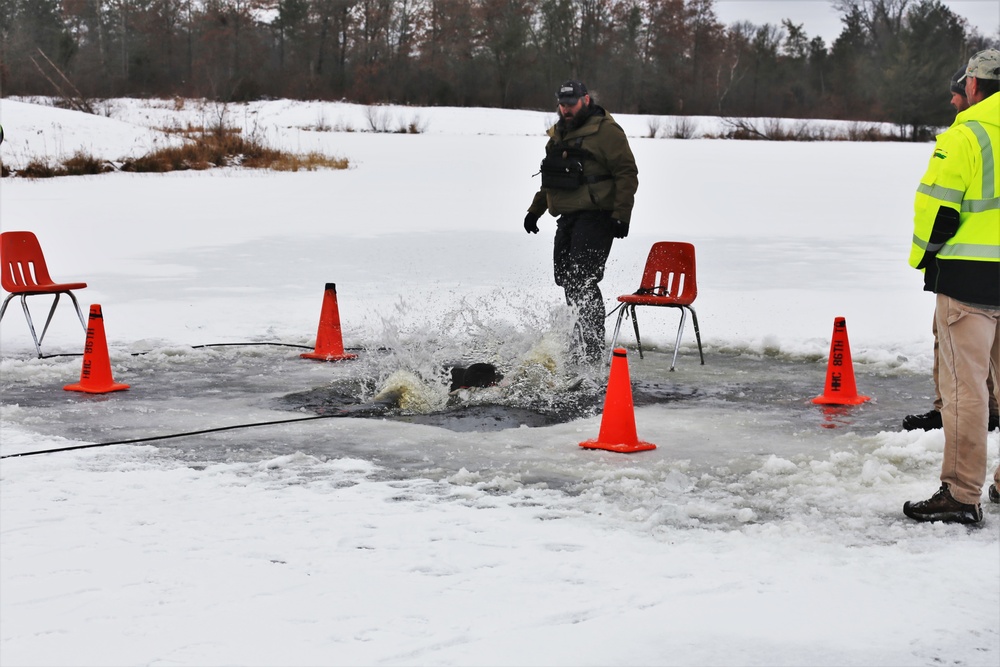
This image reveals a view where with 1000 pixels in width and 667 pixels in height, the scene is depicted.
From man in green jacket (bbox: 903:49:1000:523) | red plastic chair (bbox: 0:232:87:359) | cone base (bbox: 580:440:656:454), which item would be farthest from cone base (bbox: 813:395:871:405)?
red plastic chair (bbox: 0:232:87:359)

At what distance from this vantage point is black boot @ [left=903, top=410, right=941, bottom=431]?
20.6ft

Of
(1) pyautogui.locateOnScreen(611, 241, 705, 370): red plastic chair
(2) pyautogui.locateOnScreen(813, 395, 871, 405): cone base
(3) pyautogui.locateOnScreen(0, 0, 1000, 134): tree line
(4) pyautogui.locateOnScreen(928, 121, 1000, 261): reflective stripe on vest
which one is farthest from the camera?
(3) pyautogui.locateOnScreen(0, 0, 1000, 134): tree line

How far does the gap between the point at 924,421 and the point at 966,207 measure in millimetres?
1969

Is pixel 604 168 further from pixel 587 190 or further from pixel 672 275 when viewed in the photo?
pixel 672 275

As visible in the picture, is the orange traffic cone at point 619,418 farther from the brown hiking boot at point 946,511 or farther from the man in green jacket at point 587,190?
the man in green jacket at point 587,190

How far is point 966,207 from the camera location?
470cm

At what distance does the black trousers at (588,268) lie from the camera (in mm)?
8211

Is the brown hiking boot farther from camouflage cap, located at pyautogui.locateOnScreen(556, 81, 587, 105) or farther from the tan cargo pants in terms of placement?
camouflage cap, located at pyautogui.locateOnScreen(556, 81, 587, 105)

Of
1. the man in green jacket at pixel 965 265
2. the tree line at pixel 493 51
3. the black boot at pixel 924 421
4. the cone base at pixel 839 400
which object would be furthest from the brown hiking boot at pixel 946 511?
the tree line at pixel 493 51

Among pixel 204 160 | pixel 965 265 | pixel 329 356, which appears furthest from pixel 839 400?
pixel 204 160

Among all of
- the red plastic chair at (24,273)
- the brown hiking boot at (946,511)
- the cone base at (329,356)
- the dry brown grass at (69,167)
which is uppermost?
the dry brown grass at (69,167)

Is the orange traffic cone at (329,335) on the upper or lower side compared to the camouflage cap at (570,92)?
lower

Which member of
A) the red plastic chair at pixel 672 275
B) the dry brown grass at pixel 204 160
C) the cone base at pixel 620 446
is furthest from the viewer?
the dry brown grass at pixel 204 160

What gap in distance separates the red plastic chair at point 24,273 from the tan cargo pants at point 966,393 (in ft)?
20.9
